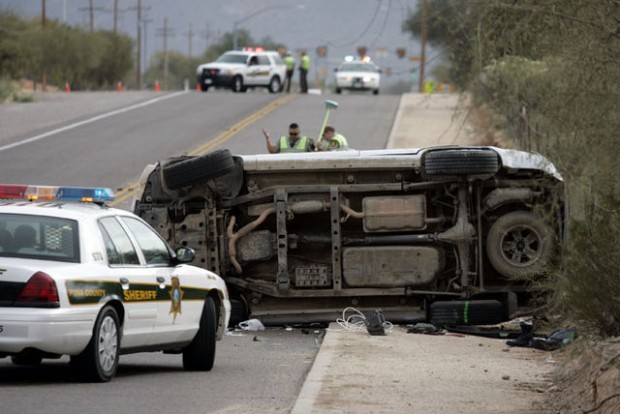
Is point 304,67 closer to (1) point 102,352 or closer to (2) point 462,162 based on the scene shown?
(2) point 462,162

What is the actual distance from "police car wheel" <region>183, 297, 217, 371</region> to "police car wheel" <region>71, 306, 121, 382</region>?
1.41 metres

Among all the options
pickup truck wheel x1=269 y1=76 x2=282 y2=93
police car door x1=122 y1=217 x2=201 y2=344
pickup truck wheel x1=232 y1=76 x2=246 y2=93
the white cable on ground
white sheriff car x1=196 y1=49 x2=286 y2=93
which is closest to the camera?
police car door x1=122 y1=217 x2=201 y2=344

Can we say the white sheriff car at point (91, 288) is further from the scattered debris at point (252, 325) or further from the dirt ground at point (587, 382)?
the scattered debris at point (252, 325)

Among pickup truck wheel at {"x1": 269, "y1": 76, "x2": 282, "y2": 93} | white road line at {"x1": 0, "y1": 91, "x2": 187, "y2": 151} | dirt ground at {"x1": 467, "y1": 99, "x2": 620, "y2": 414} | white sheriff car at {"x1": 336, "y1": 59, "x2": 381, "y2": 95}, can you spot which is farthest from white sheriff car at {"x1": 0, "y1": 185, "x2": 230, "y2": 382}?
white sheriff car at {"x1": 336, "y1": 59, "x2": 381, "y2": 95}

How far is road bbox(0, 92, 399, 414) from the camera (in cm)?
1073

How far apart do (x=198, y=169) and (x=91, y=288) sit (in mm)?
6170

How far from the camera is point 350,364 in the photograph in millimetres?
13391

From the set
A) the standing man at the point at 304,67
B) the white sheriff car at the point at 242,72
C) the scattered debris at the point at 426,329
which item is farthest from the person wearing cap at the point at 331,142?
the standing man at the point at 304,67

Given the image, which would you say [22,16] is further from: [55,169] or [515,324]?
[515,324]

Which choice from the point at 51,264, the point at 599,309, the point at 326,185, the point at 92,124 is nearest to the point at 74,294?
the point at 51,264

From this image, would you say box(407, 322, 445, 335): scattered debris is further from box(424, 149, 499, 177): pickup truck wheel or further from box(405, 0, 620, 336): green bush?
box(405, 0, 620, 336): green bush

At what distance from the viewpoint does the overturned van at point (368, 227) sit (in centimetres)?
1700

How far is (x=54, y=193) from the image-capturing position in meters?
13.1

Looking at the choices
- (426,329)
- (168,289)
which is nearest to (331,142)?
(426,329)
